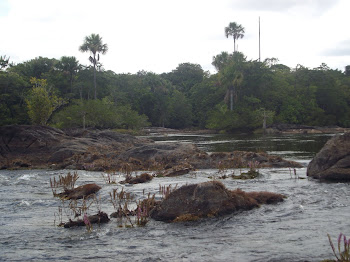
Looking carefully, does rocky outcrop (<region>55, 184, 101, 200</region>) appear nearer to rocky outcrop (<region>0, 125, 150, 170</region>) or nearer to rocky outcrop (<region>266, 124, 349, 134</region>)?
rocky outcrop (<region>0, 125, 150, 170</region>)

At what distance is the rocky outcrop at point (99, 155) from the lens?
22969 mm

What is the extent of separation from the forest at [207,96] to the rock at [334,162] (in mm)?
51075

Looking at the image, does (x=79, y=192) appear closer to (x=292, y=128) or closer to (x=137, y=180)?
(x=137, y=180)

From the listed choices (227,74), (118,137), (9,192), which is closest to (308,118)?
(227,74)

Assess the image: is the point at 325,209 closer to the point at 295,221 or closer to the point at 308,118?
the point at 295,221

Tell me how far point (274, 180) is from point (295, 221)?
7.03 metres

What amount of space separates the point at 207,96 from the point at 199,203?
9496cm

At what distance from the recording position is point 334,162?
16.4 m

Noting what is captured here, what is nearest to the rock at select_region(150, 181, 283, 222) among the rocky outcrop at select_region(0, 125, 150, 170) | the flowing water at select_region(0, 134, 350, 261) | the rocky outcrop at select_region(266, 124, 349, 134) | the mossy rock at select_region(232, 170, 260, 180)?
the flowing water at select_region(0, 134, 350, 261)

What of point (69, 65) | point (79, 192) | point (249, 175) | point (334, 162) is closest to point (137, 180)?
point (79, 192)

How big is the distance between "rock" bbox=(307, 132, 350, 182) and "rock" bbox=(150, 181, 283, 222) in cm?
594

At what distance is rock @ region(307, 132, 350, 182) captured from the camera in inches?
615

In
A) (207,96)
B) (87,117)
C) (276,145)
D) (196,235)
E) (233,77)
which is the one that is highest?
(233,77)

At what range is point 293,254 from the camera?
24.4ft
